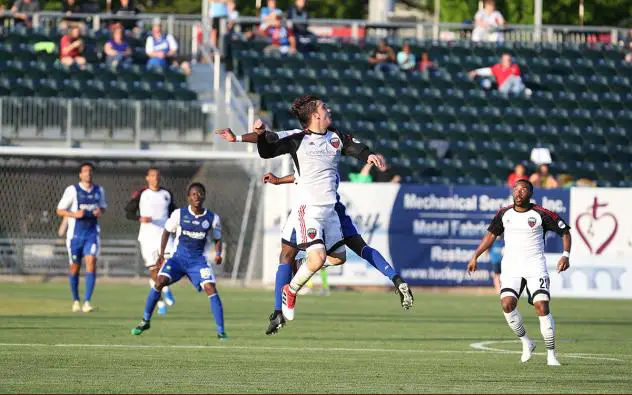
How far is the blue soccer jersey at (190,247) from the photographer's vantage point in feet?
58.0

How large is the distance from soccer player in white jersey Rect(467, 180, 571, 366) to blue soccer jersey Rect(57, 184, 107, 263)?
8415mm

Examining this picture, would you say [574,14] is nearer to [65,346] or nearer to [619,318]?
[619,318]

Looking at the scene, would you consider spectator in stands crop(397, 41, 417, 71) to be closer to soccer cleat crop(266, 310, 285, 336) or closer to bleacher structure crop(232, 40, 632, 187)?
bleacher structure crop(232, 40, 632, 187)

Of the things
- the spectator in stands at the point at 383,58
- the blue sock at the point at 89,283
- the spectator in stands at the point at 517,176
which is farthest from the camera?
the spectator in stands at the point at 383,58

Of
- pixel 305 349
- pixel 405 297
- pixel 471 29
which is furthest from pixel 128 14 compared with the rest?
pixel 405 297

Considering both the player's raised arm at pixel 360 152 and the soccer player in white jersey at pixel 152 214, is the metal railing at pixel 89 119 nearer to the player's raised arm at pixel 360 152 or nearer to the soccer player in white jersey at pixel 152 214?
the soccer player in white jersey at pixel 152 214

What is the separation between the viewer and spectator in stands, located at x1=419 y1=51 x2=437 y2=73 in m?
35.7

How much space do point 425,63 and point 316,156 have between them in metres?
23.1

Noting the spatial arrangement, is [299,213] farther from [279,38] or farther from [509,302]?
[279,38]

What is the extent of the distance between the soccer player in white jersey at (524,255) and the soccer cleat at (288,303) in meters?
2.75

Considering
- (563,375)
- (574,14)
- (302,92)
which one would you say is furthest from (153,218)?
(574,14)

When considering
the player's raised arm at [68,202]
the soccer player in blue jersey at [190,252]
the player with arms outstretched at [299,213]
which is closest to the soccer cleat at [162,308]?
the player's raised arm at [68,202]

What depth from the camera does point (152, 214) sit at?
2209 cm

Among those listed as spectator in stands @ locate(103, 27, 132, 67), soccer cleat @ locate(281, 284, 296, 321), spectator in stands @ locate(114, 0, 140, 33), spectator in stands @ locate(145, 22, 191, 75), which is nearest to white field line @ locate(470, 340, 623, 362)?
soccer cleat @ locate(281, 284, 296, 321)
